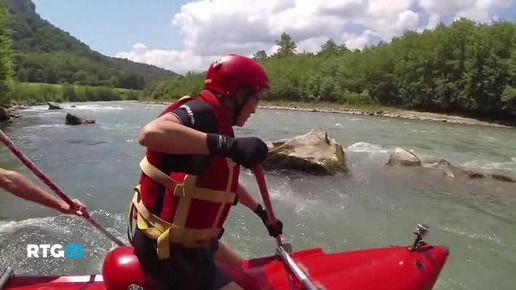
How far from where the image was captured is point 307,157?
1316 centimetres

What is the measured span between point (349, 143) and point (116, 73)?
176m

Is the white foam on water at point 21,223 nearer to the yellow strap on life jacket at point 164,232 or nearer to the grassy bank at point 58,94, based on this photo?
the yellow strap on life jacket at point 164,232

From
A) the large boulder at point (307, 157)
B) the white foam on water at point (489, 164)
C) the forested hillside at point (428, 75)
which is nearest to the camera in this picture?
the large boulder at point (307, 157)

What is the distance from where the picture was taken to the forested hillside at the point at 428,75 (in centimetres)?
4606

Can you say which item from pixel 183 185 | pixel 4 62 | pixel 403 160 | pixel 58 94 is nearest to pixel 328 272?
pixel 183 185

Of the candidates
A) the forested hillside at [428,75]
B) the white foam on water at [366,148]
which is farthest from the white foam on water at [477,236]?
the forested hillside at [428,75]

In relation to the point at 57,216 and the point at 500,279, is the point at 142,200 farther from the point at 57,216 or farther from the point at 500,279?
the point at 57,216

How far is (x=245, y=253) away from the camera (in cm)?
774

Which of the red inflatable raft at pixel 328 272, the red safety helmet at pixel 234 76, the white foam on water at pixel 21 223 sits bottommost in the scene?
the white foam on water at pixel 21 223

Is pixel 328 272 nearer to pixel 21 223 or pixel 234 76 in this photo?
pixel 234 76

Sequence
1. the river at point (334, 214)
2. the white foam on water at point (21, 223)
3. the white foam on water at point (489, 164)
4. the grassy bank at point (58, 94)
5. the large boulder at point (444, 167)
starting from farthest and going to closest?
the grassy bank at point (58, 94) → the white foam on water at point (489, 164) → the large boulder at point (444, 167) → the white foam on water at point (21, 223) → the river at point (334, 214)

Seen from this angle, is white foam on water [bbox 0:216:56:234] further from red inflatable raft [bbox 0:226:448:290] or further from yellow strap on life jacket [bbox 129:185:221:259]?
yellow strap on life jacket [bbox 129:185:221:259]

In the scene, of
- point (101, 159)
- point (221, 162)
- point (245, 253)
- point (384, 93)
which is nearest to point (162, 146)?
point (221, 162)

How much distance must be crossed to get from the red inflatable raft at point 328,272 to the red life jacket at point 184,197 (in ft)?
1.77
